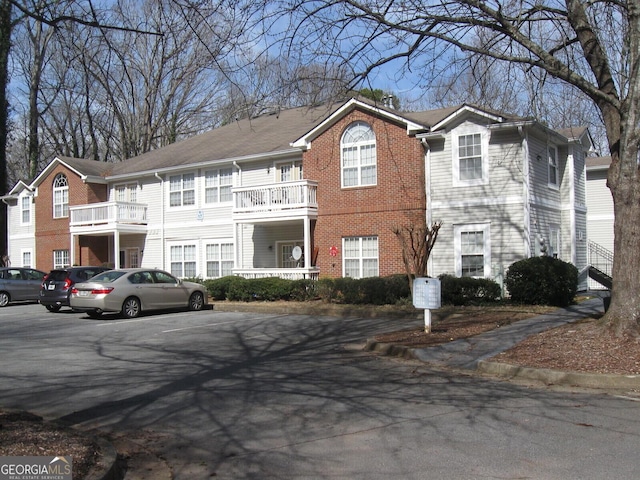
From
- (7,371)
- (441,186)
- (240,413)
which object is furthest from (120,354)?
(441,186)

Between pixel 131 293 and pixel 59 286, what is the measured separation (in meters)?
3.71

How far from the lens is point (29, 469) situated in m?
4.97

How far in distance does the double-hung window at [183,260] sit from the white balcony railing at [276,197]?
4460mm

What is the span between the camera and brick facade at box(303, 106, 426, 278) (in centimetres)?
2150

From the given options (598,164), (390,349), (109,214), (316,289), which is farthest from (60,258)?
(598,164)

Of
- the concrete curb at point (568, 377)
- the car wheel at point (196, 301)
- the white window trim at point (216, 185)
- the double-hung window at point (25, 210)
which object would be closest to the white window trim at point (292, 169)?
the white window trim at point (216, 185)

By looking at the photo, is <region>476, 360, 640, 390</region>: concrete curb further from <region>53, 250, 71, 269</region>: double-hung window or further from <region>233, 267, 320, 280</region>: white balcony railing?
<region>53, 250, 71, 269</region>: double-hung window

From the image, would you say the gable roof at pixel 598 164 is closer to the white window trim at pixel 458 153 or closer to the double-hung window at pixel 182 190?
the white window trim at pixel 458 153

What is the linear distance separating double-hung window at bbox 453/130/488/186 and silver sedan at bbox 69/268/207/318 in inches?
374

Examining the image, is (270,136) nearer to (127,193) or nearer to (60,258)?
(127,193)

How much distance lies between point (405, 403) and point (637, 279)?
5399 mm

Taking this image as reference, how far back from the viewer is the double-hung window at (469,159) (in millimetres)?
20453

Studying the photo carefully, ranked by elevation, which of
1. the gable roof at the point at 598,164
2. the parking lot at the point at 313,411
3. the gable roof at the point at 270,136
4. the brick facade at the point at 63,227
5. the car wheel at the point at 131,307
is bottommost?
the parking lot at the point at 313,411

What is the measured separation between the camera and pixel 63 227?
32.2 metres
